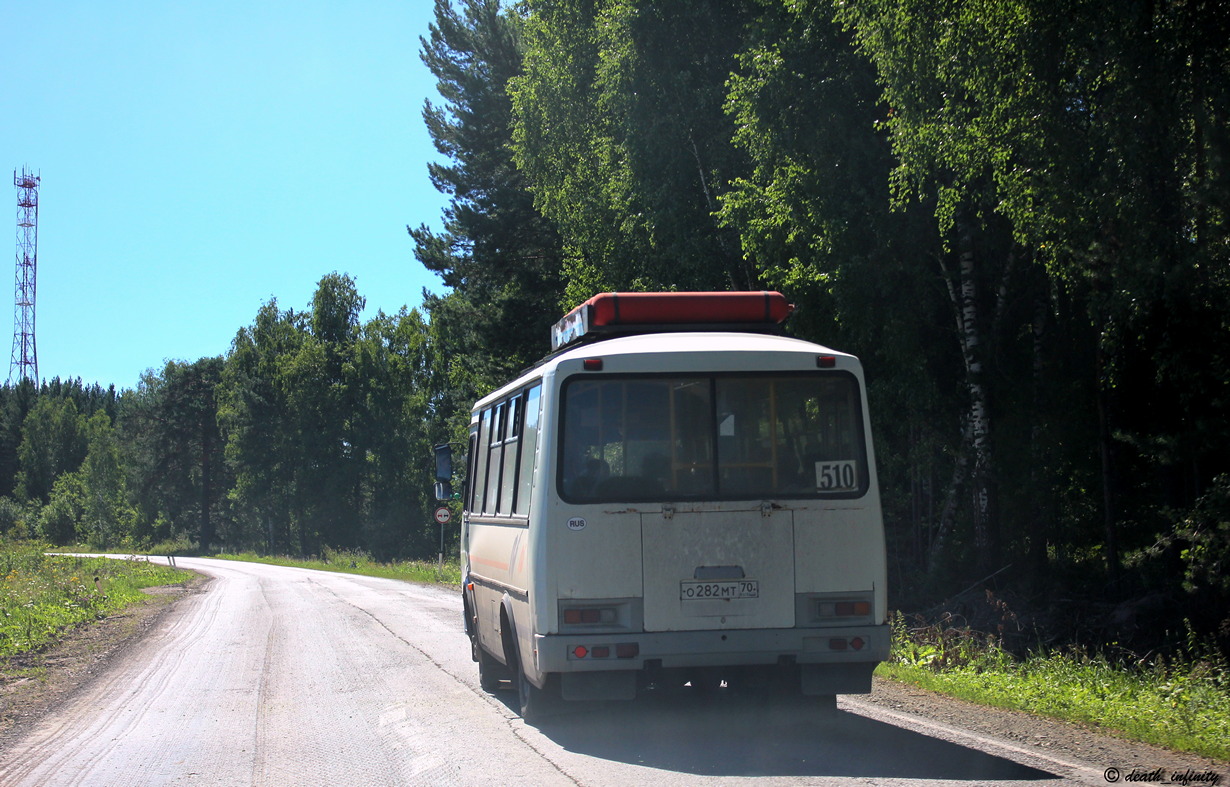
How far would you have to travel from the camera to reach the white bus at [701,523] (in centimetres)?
725

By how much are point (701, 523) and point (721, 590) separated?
0.48 metres

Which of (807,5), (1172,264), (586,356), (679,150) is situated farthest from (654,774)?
(679,150)

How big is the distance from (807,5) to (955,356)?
7.08m

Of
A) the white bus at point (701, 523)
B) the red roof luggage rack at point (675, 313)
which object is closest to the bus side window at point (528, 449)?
the white bus at point (701, 523)

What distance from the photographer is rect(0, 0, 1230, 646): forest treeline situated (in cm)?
1188

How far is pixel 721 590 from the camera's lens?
7309 millimetres

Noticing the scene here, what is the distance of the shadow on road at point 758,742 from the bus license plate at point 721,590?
1.02m

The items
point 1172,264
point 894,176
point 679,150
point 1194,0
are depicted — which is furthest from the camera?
point 679,150

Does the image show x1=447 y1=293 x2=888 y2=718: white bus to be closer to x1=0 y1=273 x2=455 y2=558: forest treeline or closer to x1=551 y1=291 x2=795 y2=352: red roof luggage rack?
x1=551 y1=291 x2=795 y2=352: red roof luggage rack

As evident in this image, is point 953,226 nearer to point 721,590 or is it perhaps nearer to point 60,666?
point 721,590

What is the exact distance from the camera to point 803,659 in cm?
734

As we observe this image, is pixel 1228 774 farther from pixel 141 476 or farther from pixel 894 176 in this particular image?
pixel 141 476

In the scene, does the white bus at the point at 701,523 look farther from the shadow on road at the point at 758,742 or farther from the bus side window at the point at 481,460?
the bus side window at the point at 481,460

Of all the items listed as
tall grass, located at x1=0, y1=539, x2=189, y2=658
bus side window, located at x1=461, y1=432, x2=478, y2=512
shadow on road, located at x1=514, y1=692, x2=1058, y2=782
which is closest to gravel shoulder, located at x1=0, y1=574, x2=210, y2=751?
tall grass, located at x1=0, y1=539, x2=189, y2=658
